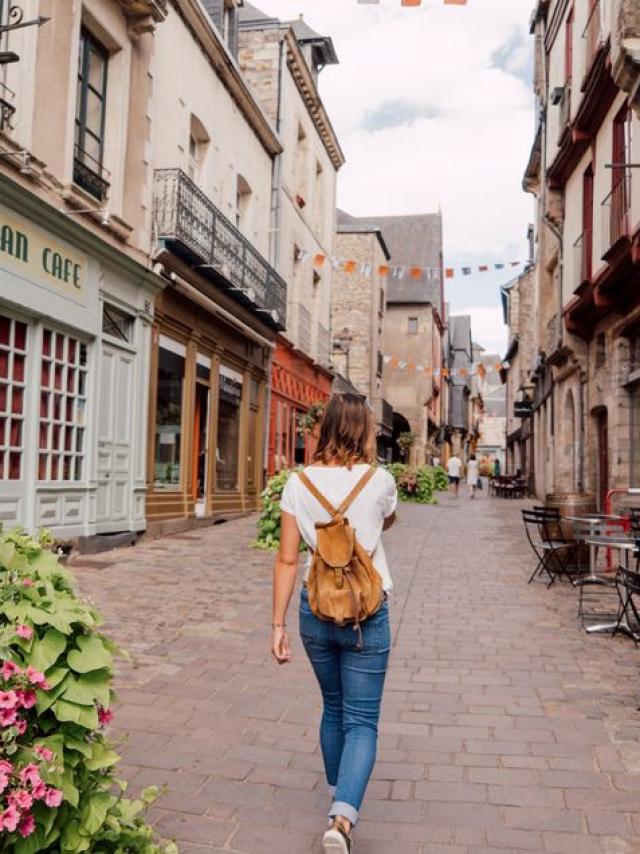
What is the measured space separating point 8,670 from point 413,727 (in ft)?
9.14

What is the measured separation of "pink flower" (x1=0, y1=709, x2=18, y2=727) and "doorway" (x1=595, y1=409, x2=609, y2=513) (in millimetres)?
14764

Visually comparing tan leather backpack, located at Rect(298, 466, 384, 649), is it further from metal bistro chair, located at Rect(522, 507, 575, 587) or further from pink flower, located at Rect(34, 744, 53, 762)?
metal bistro chair, located at Rect(522, 507, 575, 587)

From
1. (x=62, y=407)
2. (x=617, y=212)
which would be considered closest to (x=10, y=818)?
(x=62, y=407)

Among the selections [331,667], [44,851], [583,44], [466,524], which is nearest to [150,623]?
[331,667]

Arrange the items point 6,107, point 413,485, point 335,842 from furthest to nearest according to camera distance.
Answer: point 413,485 < point 6,107 < point 335,842

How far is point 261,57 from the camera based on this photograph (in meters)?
19.0

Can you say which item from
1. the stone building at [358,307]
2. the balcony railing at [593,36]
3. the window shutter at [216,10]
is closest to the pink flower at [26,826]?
the balcony railing at [593,36]

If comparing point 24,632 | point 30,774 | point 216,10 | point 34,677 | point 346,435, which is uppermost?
point 216,10

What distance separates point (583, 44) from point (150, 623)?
45.8 feet

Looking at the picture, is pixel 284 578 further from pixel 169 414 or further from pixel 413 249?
pixel 413 249

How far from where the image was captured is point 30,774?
6.85 ft

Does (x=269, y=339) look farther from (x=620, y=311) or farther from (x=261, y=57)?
(x=620, y=311)

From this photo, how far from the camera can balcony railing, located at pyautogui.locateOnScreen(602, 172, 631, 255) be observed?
12.5 m

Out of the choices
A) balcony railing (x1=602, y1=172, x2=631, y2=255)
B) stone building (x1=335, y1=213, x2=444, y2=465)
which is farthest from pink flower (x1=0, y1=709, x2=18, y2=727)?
stone building (x1=335, y1=213, x2=444, y2=465)
